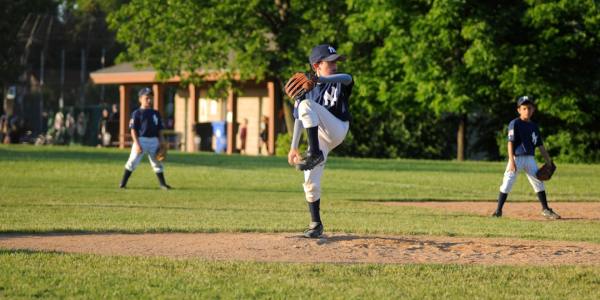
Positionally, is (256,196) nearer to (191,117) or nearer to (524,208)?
(524,208)

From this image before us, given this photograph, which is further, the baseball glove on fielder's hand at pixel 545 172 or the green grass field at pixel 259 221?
the baseball glove on fielder's hand at pixel 545 172

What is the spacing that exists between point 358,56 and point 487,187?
717 inches

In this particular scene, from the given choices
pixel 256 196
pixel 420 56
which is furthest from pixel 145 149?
pixel 420 56

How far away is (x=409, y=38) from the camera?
3781 centimetres

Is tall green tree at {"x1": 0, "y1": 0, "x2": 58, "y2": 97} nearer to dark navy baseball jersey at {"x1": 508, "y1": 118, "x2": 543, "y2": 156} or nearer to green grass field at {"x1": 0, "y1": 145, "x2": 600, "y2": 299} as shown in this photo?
green grass field at {"x1": 0, "y1": 145, "x2": 600, "y2": 299}

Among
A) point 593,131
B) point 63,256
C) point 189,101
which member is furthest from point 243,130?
point 63,256

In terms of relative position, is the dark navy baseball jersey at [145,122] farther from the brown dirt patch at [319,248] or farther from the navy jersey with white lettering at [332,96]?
the navy jersey with white lettering at [332,96]

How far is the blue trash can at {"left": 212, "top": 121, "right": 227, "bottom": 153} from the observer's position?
4947 cm

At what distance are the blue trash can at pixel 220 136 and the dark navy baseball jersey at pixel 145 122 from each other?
28207 mm

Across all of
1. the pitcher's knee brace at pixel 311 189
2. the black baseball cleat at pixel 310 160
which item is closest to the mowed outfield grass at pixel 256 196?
the pitcher's knee brace at pixel 311 189

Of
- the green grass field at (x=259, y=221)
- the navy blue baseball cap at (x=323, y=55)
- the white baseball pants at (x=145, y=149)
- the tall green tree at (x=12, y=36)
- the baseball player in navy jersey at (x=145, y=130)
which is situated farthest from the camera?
the tall green tree at (x=12, y=36)

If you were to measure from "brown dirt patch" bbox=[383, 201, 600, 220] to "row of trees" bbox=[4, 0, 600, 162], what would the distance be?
16.7 metres

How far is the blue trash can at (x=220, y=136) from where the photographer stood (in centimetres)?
4947

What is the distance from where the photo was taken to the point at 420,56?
37281mm
